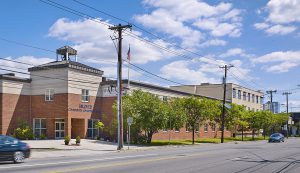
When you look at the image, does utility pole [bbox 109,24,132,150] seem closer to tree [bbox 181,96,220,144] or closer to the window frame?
the window frame

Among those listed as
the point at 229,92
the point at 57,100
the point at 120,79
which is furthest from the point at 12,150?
the point at 229,92

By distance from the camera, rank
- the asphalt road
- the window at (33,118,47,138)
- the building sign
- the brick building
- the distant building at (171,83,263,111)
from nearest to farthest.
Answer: the asphalt road, the brick building, the building sign, the window at (33,118,47,138), the distant building at (171,83,263,111)

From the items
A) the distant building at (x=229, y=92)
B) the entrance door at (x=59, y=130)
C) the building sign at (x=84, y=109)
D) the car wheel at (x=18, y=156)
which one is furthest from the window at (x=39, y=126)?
the distant building at (x=229, y=92)

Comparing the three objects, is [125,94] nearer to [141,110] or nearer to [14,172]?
[141,110]

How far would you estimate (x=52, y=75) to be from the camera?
4594 cm

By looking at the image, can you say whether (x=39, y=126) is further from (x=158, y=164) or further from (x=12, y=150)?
(x=158, y=164)

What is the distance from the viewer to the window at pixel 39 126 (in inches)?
1825

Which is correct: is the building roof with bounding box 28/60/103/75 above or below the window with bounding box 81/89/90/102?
above

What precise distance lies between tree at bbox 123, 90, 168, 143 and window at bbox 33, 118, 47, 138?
9911 millimetres

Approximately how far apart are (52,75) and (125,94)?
8.14 meters

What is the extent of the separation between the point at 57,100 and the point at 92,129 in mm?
5518

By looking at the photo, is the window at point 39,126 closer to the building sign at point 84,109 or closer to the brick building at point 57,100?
the brick building at point 57,100

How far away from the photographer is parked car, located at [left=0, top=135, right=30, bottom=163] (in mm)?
19766

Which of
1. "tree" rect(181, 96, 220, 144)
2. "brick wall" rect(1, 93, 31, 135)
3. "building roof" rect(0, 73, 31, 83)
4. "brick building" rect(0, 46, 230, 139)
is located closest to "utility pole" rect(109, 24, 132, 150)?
"brick building" rect(0, 46, 230, 139)
